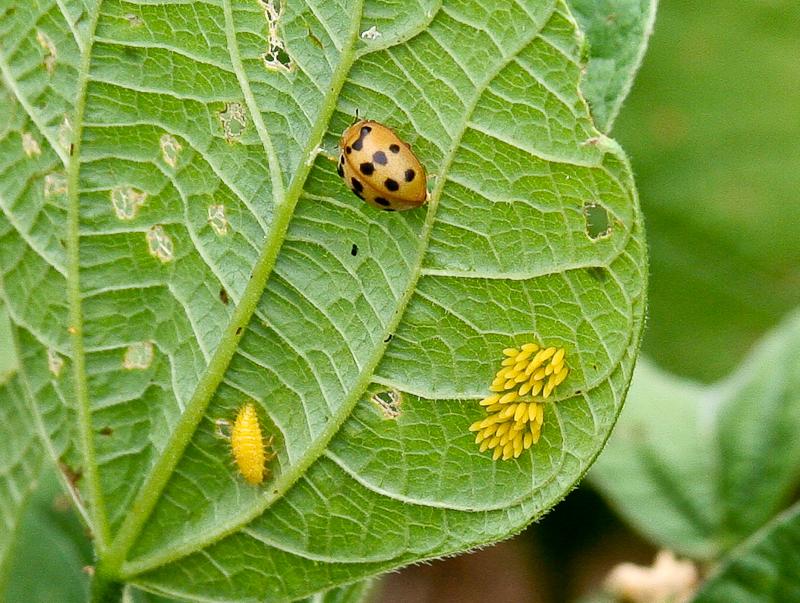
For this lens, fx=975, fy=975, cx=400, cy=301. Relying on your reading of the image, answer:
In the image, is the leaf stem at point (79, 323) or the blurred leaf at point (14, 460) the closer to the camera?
the leaf stem at point (79, 323)

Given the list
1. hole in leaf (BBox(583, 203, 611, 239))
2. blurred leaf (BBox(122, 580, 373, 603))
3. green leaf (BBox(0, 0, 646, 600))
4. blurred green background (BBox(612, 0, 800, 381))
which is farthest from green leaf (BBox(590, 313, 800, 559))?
blurred green background (BBox(612, 0, 800, 381))

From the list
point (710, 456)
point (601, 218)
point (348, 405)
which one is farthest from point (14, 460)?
point (710, 456)

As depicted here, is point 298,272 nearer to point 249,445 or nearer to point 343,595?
point 249,445

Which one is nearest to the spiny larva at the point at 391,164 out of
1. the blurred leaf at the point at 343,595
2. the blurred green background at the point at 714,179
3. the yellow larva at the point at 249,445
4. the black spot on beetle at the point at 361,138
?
the black spot on beetle at the point at 361,138

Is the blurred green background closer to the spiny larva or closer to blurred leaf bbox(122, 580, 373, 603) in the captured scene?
blurred leaf bbox(122, 580, 373, 603)

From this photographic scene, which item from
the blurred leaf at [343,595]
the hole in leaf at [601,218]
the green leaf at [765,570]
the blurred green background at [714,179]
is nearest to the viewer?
the hole in leaf at [601,218]

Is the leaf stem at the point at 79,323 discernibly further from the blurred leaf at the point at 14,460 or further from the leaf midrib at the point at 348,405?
the blurred leaf at the point at 14,460
